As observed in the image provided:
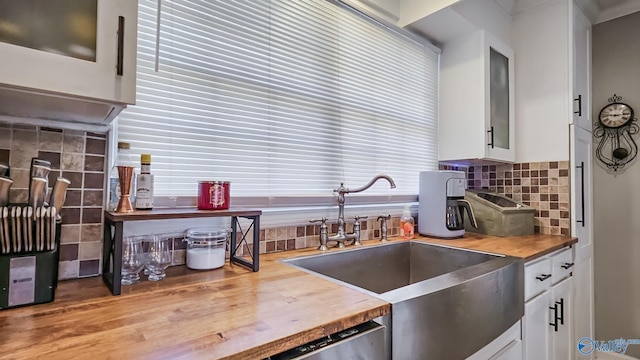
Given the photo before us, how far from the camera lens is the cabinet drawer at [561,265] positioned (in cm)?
161

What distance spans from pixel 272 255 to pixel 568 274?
1.74 meters

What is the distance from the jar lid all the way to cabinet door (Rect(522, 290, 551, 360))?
127 cm

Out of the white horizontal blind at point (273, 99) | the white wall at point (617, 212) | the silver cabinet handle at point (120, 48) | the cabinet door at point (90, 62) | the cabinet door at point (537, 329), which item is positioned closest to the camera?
the cabinet door at point (90, 62)

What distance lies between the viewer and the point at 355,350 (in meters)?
0.64

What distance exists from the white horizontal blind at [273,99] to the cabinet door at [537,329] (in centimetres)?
87

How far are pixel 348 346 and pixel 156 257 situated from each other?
0.65 metres

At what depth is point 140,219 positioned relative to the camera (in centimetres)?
80

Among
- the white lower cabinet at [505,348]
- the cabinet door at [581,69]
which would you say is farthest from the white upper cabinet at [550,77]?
the white lower cabinet at [505,348]

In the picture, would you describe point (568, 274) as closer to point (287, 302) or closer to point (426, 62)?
point (426, 62)

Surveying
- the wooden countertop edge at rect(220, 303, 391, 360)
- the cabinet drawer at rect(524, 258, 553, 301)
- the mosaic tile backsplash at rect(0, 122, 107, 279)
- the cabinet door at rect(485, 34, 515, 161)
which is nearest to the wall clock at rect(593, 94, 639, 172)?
the cabinet door at rect(485, 34, 515, 161)

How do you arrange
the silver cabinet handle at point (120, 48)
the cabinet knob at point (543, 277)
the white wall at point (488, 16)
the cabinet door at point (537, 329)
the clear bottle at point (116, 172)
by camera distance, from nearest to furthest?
1. the silver cabinet handle at point (120, 48)
2. the clear bottle at point (116, 172)
3. the cabinet door at point (537, 329)
4. the cabinet knob at point (543, 277)
5. the white wall at point (488, 16)

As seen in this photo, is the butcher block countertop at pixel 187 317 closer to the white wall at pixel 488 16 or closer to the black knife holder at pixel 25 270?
the black knife holder at pixel 25 270

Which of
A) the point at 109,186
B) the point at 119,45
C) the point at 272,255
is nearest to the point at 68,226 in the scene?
Result: the point at 109,186

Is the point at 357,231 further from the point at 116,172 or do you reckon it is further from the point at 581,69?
the point at 581,69
